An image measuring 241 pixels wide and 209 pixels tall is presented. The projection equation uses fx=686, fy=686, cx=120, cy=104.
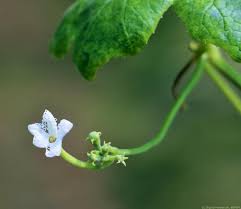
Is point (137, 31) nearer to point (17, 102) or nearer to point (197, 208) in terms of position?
point (197, 208)

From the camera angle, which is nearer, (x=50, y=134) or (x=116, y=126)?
(x=50, y=134)

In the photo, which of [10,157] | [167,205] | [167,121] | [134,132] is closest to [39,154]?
[10,157]

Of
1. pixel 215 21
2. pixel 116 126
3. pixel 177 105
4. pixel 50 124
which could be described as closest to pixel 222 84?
pixel 177 105

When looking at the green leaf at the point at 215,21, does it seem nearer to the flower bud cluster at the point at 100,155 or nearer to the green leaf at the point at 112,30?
the green leaf at the point at 112,30

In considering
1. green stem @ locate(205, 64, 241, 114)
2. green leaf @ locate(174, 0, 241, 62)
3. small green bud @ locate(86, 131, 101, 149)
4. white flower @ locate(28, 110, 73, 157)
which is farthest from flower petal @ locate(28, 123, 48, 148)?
green stem @ locate(205, 64, 241, 114)

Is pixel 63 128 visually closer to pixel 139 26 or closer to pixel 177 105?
pixel 139 26

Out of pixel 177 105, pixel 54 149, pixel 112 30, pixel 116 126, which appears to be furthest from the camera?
pixel 116 126
